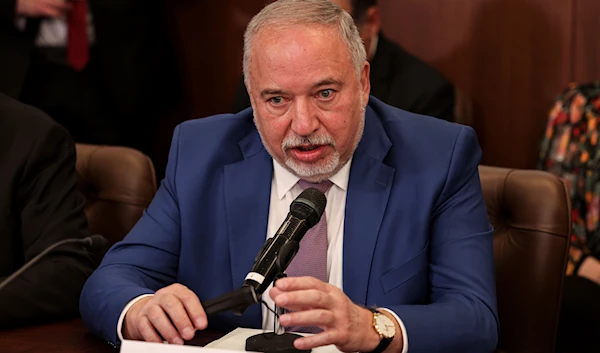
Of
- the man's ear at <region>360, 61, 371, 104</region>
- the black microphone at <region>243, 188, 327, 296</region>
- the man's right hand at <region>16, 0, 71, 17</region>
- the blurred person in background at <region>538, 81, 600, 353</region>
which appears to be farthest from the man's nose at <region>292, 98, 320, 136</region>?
the man's right hand at <region>16, 0, 71, 17</region>

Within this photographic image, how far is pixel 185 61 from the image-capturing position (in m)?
4.46

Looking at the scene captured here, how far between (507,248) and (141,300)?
95 centimetres

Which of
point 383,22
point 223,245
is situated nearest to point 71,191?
point 223,245

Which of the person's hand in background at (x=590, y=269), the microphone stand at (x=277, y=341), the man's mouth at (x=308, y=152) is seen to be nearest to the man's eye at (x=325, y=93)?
the man's mouth at (x=308, y=152)

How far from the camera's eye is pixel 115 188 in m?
2.60

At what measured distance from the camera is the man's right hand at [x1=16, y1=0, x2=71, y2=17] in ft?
11.8

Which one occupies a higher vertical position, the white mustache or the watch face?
the white mustache

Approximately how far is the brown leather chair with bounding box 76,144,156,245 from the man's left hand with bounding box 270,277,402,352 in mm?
1095

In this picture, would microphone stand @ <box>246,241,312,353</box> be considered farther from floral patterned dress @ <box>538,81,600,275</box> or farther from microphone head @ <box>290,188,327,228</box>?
floral patterned dress @ <box>538,81,600,275</box>

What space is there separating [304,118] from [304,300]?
0.53 metres

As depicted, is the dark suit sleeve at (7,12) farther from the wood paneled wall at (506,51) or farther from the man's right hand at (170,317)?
the man's right hand at (170,317)

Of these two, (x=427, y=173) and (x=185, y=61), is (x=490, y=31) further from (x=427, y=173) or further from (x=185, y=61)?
(x=427, y=173)

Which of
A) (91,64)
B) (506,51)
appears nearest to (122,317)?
(91,64)

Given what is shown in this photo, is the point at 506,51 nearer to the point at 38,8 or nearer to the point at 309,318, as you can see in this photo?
the point at 38,8
